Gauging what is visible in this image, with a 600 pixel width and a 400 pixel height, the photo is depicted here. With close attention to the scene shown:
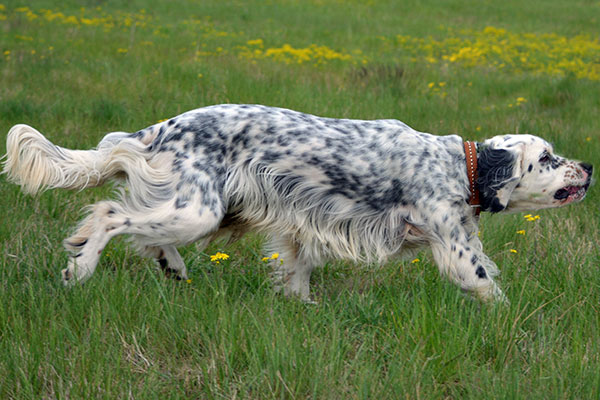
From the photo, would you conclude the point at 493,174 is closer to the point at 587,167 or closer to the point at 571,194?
the point at 571,194

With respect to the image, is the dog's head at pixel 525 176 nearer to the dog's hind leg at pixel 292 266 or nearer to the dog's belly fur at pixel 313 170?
the dog's belly fur at pixel 313 170

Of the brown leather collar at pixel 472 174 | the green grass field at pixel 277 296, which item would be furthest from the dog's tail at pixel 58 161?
the brown leather collar at pixel 472 174

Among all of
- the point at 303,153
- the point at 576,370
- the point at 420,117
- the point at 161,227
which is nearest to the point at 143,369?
the point at 161,227

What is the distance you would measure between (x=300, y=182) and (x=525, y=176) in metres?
1.21

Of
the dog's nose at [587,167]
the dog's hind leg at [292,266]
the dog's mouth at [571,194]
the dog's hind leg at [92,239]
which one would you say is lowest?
the dog's hind leg at [292,266]

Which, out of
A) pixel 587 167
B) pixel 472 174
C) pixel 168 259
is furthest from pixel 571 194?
pixel 168 259

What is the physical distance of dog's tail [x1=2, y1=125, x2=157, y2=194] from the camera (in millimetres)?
3473

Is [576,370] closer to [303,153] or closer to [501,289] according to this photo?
[501,289]

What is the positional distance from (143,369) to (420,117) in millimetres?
4986

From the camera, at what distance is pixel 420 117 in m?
7.11

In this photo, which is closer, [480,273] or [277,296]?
[480,273]

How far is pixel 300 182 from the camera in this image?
361 centimetres

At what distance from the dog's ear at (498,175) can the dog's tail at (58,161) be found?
175 cm

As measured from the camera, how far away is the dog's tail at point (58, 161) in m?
3.47
